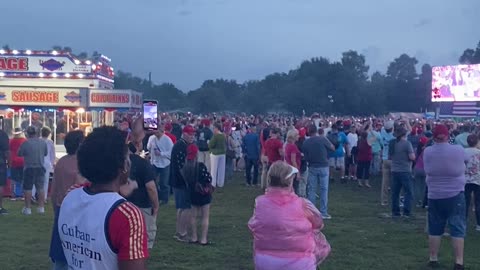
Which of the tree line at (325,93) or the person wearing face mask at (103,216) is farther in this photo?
the tree line at (325,93)

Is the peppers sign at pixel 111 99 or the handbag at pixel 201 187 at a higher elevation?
Result: the peppers sign at pixel 111 99

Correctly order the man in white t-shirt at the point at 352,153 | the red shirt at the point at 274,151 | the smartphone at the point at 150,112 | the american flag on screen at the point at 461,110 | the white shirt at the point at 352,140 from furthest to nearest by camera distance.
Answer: the american flag on screen at the point at 461,110, the white shirt at the point at 352,140, the man in white t-shirt at the point at 352,153, the smartphone at the point at 150,112, the red shirt at the point at 274,151

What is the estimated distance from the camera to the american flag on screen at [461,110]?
4088 centimetres

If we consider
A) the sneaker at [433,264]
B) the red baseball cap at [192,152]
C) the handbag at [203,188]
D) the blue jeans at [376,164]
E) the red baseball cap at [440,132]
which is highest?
the red baseball cap at [440,132]

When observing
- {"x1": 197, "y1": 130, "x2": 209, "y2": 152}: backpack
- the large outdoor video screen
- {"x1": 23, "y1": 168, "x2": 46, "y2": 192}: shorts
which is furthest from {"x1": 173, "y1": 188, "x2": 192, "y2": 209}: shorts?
the large outdoor video screen

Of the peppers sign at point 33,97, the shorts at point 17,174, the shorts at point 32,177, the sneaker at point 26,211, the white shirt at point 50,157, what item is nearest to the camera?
the shorts at point 32,177

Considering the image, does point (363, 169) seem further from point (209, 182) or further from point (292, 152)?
point (209, 182)

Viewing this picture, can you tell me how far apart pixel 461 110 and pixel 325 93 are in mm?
28147

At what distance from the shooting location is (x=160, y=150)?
50.4ft

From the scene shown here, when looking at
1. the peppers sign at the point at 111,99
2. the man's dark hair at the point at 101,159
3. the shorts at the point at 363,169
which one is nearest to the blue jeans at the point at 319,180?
the shorts at the point at 363,169

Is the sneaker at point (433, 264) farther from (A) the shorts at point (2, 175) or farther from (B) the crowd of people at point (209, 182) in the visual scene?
(A) the shorts at point (2, 175)

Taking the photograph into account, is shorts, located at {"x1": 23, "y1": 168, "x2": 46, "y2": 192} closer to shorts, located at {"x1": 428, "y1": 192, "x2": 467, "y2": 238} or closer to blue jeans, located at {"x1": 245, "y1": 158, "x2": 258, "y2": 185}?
blue jeans, located at {"x1": 245, "y1": 158, "x2": 258, "y2": 185}

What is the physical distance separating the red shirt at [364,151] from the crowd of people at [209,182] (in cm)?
4

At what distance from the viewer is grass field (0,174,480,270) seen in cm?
976
